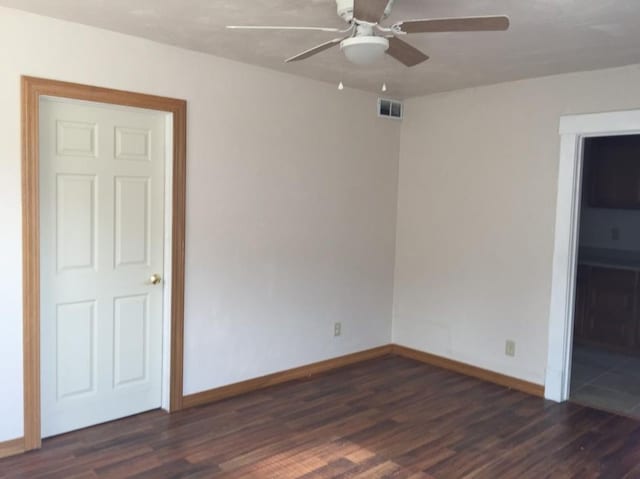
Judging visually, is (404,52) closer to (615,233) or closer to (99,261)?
(99,261)

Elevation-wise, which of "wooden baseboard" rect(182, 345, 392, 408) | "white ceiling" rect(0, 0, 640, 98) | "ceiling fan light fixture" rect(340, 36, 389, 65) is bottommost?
"wooden baseboard" rect(182, 345, 392, 408)

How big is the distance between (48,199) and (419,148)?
122 inches

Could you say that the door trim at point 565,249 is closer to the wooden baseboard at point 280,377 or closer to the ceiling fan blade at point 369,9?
the wooden baseboard at point 280,377

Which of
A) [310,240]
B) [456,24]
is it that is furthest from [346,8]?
[310,240]

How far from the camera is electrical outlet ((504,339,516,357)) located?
4398 mm

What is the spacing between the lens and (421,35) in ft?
10.3

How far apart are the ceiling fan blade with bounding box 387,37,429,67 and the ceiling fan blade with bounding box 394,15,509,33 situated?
7.0 inches

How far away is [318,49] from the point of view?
2.45m

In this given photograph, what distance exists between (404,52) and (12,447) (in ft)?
9.53

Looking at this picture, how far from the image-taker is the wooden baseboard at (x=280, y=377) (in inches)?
153

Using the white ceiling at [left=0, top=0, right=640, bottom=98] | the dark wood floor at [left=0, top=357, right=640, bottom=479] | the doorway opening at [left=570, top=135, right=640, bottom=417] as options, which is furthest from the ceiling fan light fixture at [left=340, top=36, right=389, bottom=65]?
the doorway opening at [left=570, top=135, right=640, bottom=417]

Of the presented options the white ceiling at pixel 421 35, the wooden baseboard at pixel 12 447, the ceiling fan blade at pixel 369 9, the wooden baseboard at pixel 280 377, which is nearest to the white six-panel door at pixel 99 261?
the wooden baseboard at pixel 12 447

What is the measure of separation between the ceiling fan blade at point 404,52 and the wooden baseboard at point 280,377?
2.59m

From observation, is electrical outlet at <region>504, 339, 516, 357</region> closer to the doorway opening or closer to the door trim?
the door trim
